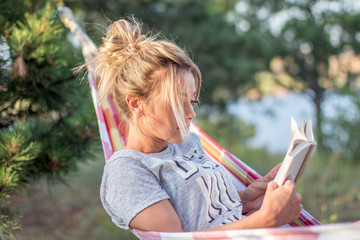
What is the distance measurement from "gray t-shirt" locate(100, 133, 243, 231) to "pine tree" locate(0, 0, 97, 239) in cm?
48

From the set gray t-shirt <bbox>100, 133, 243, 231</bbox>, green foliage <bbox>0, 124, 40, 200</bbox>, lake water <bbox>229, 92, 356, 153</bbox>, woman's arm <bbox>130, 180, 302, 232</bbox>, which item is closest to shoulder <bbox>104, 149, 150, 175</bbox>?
gray t-shirt <bbox>100, 133, 243, 231</bbox>

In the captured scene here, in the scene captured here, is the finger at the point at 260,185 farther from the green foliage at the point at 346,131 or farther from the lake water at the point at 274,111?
the lake water at the point at 274,111

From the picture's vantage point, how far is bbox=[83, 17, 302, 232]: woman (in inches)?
38.4

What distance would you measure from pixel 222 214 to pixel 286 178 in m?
0.27

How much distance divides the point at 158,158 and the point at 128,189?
0.56 ft

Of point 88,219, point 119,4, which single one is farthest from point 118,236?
point 119,4

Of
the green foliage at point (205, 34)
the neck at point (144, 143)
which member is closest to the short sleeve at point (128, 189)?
the neck at point (144, 143)

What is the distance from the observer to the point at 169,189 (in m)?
1.07

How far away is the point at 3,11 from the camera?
162 cm

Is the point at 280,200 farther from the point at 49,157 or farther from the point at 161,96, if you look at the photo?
the point at 49,157

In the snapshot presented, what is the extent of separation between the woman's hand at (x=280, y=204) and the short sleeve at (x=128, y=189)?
0.26 m

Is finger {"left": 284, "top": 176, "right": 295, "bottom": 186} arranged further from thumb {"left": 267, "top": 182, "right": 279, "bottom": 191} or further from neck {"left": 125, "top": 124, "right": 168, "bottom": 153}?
neck {"left": 125, "top": 124, "right": 168, "bottom": 153}

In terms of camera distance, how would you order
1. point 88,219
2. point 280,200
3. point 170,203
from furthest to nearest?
point 88,219 → point 170,203 → point 280,200

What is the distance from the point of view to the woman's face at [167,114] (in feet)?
3.58
